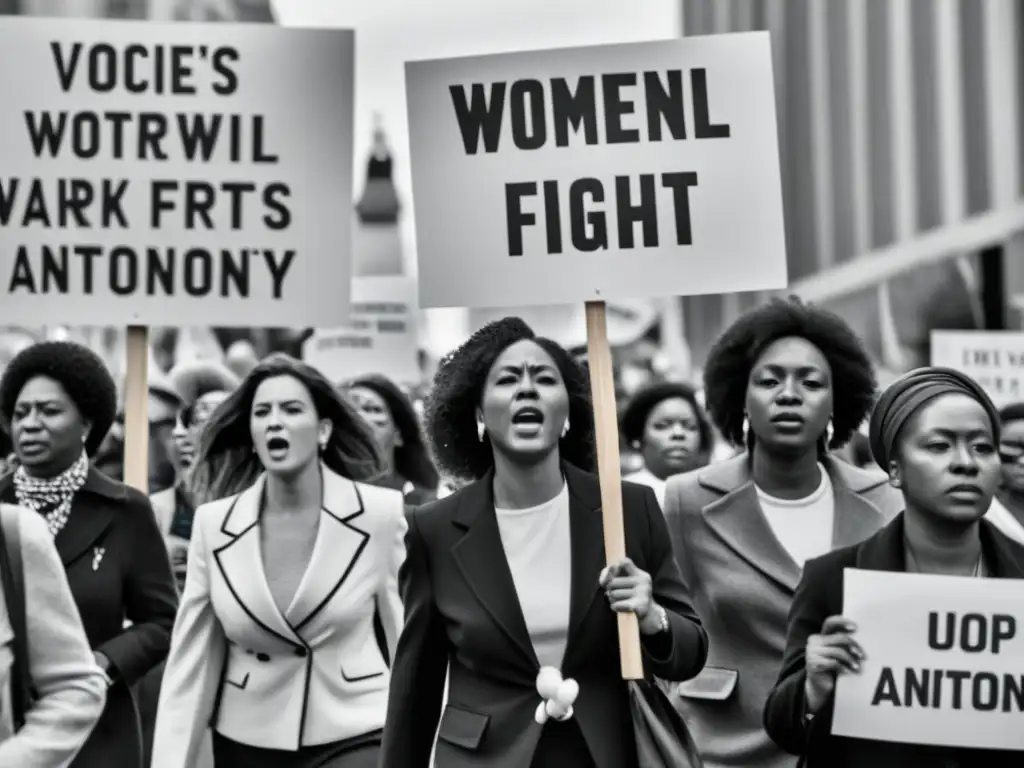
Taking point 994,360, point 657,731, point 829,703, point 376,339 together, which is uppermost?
point 376,339

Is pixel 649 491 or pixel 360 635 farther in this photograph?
pixel 360 635

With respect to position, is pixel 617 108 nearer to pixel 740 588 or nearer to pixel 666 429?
pixel 740 588

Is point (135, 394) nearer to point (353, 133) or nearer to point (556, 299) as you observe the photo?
point (353, 133)

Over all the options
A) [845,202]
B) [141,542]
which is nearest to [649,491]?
[141,542]

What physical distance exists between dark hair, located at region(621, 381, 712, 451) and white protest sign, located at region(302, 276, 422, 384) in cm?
531

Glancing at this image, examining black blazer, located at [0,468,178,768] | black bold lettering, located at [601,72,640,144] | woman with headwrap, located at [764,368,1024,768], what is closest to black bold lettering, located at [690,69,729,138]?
black bold lettering, located at [601,72,640,144]

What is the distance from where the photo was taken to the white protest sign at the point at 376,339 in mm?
15398

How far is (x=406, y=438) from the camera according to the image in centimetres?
1030

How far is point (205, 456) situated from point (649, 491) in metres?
2.11

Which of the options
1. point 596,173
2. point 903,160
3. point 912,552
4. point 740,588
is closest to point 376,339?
point 740,588

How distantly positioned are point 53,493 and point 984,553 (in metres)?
3.24

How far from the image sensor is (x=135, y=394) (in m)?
6.85

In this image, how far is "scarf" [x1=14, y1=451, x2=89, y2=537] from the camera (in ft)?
22.7

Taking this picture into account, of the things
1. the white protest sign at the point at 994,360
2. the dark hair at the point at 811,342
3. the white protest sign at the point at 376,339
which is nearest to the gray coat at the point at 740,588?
the dark hair at the point at 811,342
